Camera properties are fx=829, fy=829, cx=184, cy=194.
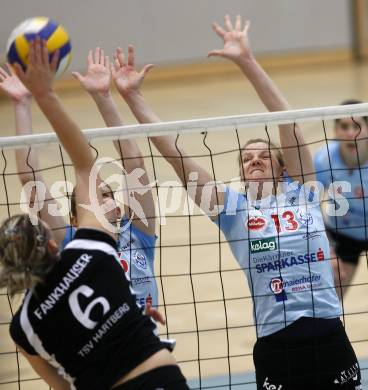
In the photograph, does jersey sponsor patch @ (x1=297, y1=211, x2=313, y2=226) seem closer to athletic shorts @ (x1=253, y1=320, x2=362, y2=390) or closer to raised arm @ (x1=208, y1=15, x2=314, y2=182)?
raised arm @ (x1=208, y1=15, x2=314, y2=182)

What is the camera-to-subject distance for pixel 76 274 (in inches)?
111

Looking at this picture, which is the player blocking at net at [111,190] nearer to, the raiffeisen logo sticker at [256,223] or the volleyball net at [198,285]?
the volleyball net at [198,285]

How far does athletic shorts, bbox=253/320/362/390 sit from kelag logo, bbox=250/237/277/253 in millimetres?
395

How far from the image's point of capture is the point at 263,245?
3916 millimetres

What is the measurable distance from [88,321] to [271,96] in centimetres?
179

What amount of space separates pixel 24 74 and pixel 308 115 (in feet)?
5.52

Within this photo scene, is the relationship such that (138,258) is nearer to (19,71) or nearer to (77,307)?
(77,307)

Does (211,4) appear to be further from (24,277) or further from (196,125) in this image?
(24,277)

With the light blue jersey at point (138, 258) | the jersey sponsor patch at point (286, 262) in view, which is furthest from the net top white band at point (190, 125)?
the jersey sponsor patch at point (286, 262)

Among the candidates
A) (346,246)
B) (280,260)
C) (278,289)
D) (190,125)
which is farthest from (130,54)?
(346,246)

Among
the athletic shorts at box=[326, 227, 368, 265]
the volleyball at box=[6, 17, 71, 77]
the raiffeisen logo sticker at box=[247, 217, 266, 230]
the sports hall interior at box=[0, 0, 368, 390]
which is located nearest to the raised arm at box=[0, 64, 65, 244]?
the volleyball at box=[6, 17, 71, 77]

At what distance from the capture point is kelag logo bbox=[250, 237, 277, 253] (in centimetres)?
390

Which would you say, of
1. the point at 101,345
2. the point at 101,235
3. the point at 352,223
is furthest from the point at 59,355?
the point at 352,223

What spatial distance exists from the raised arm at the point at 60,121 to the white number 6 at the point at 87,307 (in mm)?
248
